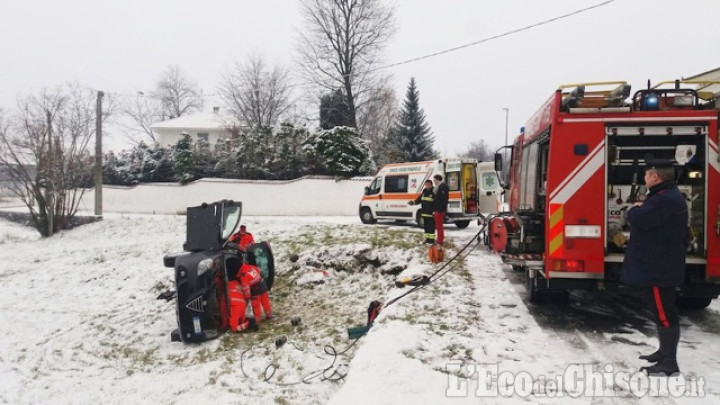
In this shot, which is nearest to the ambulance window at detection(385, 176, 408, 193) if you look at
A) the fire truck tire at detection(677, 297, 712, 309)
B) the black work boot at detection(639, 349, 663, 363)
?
the fire truck tire at detection(677, 297, 712, 309)

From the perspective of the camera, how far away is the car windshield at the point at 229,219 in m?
8.48

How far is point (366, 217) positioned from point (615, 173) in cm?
1289

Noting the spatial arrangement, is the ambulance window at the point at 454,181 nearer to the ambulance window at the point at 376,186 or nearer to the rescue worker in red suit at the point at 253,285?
the ambulance window at the point at 376,186

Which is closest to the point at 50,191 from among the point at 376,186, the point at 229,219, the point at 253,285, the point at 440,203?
the point at 376,186

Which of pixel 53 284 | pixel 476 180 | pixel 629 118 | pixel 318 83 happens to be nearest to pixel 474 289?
pixel 629 118

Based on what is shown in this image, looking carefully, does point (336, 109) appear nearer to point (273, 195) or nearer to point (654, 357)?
point (273, 195)

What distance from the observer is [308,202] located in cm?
2430

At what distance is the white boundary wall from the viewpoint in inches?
936

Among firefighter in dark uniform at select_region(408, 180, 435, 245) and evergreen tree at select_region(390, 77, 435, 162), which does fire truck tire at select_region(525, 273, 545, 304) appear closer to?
firefighter in dark uniform at select_region(408, 180, 435, 245)

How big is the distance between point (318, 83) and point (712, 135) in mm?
29334

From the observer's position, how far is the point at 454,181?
15672 millimetres

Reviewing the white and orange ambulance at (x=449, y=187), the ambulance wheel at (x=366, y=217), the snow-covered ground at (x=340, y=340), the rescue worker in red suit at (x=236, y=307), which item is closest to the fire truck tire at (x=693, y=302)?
the snow-covered ground at (x=340, y=340)

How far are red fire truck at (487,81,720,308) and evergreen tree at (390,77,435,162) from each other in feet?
96.6

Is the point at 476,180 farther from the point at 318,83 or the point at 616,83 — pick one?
the point at 318,83
